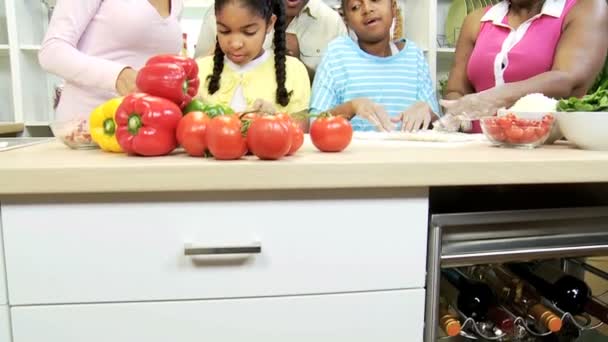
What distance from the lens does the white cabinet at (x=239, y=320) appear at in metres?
0.65

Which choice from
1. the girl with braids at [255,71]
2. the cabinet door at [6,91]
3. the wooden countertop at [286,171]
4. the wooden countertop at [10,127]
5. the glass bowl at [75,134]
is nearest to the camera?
the wooden countertop at [286,171]

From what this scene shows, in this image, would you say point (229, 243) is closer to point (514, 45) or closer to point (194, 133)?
point (194, 133)

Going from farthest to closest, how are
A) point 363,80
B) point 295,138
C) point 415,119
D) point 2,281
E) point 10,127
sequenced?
point 10,127
point 363,80
point 415,119
point 295,138
point 2,281

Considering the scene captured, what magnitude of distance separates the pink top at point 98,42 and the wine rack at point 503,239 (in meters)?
0.71

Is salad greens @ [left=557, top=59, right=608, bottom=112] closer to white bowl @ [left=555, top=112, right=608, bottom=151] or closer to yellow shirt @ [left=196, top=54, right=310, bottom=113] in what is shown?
white bowl @ [left=555, top=112, right=608, bottom=151]

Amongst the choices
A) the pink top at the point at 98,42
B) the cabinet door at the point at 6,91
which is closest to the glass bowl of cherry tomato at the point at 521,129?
the pink top at the point at 98,42

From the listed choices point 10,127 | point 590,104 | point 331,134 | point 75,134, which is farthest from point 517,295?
point 10,127

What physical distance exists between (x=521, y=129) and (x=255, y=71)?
3.39 ft

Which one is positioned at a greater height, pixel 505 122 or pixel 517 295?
pixel 505 122

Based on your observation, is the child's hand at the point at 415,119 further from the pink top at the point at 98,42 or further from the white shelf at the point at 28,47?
the white shelf at the point at 28,47

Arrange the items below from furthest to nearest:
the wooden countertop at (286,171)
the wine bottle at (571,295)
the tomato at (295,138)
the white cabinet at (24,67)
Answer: the white cabinet at (24,67)
the wine bottle at (571,295)
the tomato at (295,138)
the wooden countertop at (286,171)

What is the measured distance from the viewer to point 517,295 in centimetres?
95

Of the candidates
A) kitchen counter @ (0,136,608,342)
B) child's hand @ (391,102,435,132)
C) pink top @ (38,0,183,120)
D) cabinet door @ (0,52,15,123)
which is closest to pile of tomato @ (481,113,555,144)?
kitchen counter @ (0,136,608,342)

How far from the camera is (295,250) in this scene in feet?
2.24
